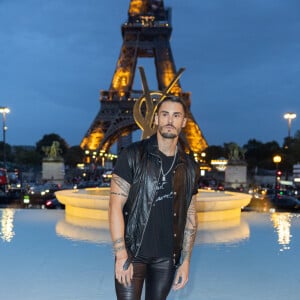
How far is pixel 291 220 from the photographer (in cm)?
1312

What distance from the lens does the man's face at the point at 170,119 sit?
11.7 feet

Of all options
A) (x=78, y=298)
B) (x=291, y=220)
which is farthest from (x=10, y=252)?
(x=291, y=220)

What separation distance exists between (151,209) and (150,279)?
0.57 meters

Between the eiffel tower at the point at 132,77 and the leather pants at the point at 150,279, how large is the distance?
5994 cm

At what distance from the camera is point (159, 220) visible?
3.50m

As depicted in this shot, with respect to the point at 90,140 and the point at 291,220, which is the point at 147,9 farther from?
the point at 291,220

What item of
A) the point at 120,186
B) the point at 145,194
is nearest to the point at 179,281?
the point at 145,194

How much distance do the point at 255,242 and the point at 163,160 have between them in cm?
612

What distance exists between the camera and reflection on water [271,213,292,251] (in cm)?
907

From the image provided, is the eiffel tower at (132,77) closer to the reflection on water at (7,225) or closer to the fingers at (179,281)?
the reflection on water at (7,225)

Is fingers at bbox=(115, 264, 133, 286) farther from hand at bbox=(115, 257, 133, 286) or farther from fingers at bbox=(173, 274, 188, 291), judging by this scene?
fingers at bbox=(173, 274, 188, 291)

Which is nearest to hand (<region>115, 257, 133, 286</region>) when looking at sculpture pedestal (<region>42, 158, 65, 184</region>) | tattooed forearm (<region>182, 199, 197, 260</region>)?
tattooed forearm (<region>182, 199, 197, 260</region>)

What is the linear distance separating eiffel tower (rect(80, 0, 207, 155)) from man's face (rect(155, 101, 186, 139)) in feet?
197

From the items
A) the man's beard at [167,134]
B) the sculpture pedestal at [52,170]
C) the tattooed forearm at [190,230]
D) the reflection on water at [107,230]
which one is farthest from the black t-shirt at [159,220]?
the sculpture pedestal at [52,170]
